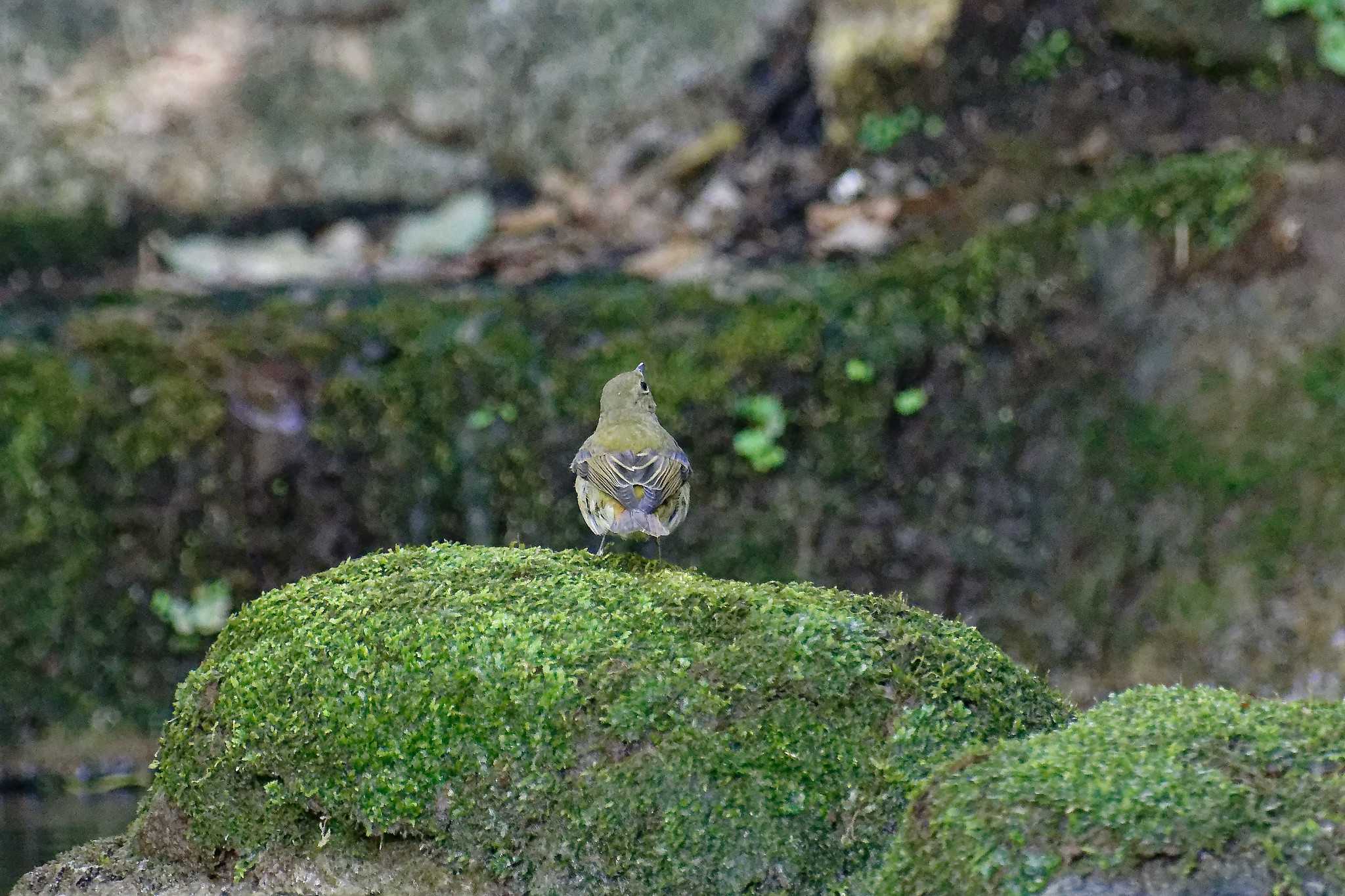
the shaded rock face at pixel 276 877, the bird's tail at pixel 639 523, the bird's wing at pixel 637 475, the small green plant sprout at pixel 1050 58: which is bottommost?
the shaded rock face at pixel 276 877

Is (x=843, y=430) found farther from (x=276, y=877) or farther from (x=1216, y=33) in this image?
(x=276, y=877)

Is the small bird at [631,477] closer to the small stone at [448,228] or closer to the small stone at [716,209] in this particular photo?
the small stone at [716,209]

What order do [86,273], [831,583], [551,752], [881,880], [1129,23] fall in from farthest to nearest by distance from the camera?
[86,273], [1129,23], [831,583], [551,752], [881,880]

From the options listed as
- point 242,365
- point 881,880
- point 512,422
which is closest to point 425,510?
point 512,422

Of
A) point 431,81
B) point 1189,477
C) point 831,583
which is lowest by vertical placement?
point 831,583

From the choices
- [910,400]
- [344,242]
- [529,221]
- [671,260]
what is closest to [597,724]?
[910,400]

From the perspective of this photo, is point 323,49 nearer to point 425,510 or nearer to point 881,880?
point 425,510

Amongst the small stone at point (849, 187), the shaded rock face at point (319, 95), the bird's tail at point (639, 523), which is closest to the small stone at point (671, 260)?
the small stone at point (849, 187)

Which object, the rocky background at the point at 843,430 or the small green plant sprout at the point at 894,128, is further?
the small green plant sprout at the point at 894,128
